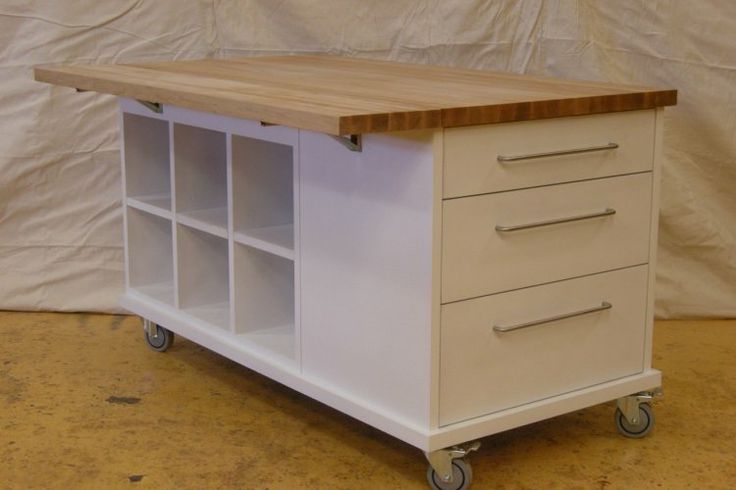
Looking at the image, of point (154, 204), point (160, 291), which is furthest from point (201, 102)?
point (160, 291)

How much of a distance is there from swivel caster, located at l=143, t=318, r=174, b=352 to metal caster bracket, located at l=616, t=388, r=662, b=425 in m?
1.07

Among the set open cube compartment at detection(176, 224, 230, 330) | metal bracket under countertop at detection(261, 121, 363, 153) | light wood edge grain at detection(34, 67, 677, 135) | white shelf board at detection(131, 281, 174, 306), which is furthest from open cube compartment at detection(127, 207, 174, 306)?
metal bracket under countertop at detection(261, 121, 363, 153)

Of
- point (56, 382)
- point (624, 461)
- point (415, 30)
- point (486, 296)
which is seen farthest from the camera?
point (415, 30)

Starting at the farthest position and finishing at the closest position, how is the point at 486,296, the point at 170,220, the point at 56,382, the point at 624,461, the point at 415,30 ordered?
the point at 415,30
the point at 170,220
the point at 56,382
the point at 624,461
the point at 486,296

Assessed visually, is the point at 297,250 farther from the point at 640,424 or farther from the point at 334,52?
the point at 334,52

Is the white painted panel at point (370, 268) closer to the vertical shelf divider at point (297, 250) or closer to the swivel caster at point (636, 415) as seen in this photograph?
the vertical shelf divider at point (297, 250)

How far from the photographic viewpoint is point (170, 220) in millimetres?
2908

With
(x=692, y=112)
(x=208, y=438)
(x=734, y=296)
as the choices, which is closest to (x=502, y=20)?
(x=692, y=112)

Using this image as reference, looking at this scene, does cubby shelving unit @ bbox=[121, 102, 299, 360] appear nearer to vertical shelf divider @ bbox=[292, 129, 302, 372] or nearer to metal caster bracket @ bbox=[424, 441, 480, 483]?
vertical shelf divider @ bbox=[292, 129, 302, 372]

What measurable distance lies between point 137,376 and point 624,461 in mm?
1082

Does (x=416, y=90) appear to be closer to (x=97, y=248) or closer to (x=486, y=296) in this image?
(x=486, y=296)

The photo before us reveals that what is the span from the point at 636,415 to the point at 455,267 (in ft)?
1.90

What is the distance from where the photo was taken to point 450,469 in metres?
2.08

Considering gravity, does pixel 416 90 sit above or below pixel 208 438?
above
